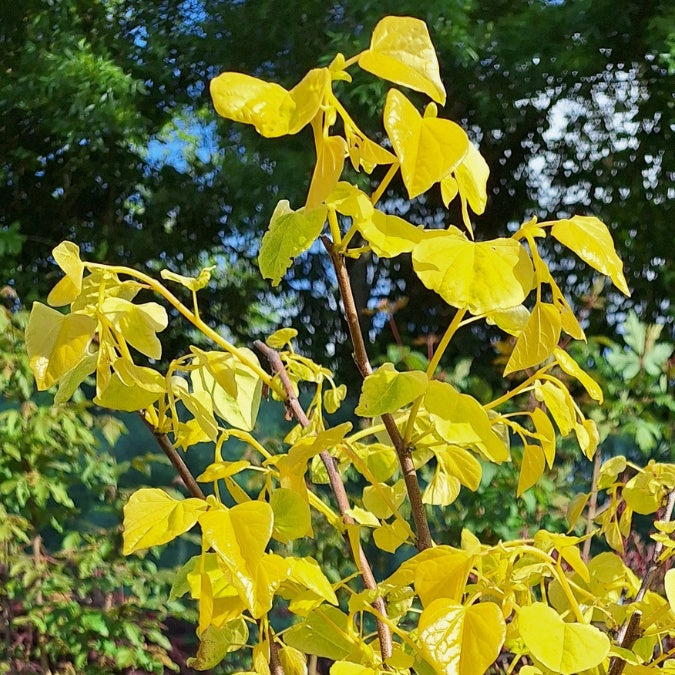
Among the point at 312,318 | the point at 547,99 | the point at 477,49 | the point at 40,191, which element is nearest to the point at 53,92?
the point at 40,191

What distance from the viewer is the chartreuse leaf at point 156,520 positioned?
0.40 metres

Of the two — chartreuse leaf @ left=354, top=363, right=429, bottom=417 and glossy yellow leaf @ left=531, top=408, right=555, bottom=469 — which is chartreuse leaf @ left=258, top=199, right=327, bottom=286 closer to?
chartreuse leaf @ left=354, top=363, right=429, bottom=417

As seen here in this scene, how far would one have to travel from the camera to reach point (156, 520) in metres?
0.41

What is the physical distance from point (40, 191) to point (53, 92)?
62 centimetres

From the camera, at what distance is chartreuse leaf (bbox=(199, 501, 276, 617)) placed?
15.0 inches

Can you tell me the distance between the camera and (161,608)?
2.08 metres

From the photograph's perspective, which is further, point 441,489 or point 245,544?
point 441,489

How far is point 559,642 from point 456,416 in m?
0.12

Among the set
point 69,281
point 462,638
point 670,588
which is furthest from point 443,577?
point 69,281

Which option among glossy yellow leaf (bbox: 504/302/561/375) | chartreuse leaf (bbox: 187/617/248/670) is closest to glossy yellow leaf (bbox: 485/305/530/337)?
glossy yellow leaf (bbox: 504/302/561/375)

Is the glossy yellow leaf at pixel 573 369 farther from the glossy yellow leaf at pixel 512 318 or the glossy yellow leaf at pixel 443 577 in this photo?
the glossy yellow leaf at pixel 443 577

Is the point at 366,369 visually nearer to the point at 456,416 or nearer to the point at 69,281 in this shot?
the point at 456,416

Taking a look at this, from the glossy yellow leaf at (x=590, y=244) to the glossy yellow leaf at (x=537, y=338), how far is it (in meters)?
0.03

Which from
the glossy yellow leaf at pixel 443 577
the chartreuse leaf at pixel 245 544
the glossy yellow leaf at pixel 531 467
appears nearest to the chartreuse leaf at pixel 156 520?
the chartreuse leaf at pixel 245 544
